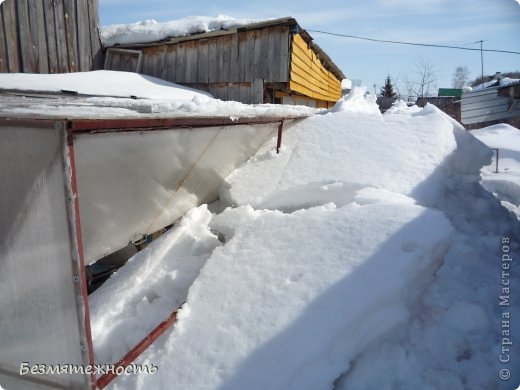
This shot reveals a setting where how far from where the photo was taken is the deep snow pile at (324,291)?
6.87ft

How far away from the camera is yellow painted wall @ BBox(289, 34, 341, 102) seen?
27.0 ft

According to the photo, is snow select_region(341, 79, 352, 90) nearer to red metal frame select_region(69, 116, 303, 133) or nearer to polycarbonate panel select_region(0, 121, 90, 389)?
red metal frame select_region(69, 116, 303, 133)

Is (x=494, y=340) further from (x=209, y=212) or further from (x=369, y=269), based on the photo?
(x=209, y=212)

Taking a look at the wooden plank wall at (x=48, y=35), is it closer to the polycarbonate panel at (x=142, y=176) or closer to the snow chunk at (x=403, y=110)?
the polycarbonate panel at (x=142, y=176)

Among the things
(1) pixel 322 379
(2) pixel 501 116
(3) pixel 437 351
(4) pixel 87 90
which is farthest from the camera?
(2) pixel 501 116

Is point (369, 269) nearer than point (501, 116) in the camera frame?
Yes

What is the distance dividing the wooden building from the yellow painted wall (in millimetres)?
21

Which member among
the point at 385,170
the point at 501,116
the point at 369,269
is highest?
the point at 501,116

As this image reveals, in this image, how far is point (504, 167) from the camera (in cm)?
1048

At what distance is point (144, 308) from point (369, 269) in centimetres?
156

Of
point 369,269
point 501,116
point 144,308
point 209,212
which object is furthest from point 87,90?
point 501,116

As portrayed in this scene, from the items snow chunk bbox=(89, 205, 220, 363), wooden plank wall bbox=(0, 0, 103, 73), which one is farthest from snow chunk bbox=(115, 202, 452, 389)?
wooden plank wall bbox=(0, 0, 103, 73)

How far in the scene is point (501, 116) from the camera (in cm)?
1734

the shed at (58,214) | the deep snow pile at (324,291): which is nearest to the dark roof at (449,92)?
the deep snow pile at (324,291)
